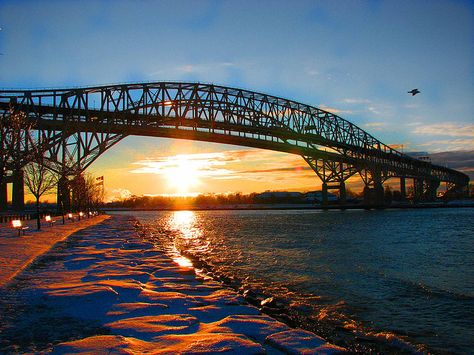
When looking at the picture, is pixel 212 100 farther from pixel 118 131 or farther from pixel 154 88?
pixel 118 131

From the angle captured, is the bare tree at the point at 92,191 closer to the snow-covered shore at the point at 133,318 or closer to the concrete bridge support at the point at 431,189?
the snow-covered shore at the point at 133,318

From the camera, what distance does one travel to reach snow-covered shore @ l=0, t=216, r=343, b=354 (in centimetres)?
481

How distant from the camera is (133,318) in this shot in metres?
5.88

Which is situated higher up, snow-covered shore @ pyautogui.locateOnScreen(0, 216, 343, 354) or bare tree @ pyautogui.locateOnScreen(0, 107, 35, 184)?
bare tree @ pyautogui.locateOnScreen(0, 107, 35, 184)

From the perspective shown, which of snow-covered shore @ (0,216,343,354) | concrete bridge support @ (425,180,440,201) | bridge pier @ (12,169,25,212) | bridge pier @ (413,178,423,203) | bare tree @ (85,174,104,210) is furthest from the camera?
concrete bridge support @ (425,180,440,201)

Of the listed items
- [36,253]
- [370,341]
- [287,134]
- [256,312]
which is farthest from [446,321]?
[287,134]

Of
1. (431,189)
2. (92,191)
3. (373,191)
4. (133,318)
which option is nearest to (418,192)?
(431,189)

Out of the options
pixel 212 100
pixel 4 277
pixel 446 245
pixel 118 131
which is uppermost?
pixel 212 100

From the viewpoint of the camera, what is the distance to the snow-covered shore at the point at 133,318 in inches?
189

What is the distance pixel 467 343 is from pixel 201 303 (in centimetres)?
394

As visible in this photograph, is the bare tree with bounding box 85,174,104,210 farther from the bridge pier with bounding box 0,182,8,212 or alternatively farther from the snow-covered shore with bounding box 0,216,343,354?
the snow-covered shore with bounding box 0,216,343,354

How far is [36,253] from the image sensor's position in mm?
12180

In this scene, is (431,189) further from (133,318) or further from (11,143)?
(133,318)

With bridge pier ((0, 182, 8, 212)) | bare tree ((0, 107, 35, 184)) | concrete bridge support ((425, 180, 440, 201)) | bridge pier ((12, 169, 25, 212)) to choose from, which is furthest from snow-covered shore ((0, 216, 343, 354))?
concrete bridge support ((425, 180, 440, 201))
